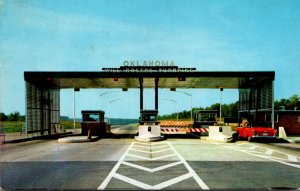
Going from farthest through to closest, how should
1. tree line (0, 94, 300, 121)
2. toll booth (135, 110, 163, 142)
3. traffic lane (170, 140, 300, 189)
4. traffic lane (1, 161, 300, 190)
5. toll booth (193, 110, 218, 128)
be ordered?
tree line (0, 94, 300, 121)
toll booth (193, 110, 218, 128)
toll booth (135, 110, 163, 142)
traffic lane (170, 140, 300, 189)
traffic lane (1, 161, 300, 190)

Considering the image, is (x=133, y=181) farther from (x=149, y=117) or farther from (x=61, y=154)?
(x=149, y=117)

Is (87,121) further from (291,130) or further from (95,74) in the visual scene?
(291,130)

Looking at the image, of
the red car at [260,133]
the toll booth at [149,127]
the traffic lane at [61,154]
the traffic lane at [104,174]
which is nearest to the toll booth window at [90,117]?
the toll booth at [149,127]

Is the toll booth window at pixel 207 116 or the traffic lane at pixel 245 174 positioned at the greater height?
the toll booth window at pixel 207 116

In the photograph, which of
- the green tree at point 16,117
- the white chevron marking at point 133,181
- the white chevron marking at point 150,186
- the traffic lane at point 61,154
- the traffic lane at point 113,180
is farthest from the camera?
the green tree at point 16,117

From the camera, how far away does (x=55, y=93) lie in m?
46.2

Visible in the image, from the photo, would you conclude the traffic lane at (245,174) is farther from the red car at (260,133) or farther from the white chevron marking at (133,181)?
the red car at (260,133)

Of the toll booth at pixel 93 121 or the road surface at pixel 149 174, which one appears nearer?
the road surface at pixel 149 174

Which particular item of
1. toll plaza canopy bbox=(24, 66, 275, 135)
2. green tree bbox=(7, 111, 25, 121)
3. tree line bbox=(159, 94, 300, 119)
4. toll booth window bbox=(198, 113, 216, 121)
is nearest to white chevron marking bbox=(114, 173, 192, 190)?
toll plaza canopy bbox=(24, 66, 275, 135)

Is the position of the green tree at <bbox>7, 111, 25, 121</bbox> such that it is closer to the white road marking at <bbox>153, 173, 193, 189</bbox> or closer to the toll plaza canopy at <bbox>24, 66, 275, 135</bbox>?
the toll plaza canopy at <bbox>24, 66, 275, 135</bbox>

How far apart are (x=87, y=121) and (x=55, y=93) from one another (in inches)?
454

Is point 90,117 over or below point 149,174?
over

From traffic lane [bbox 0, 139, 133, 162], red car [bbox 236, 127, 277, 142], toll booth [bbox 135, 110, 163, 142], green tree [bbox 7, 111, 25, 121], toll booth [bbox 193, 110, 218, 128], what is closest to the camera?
traffic lane [bbox 0, 139, 133, 162]

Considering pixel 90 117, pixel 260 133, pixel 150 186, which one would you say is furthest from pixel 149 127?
pixel 150 186
